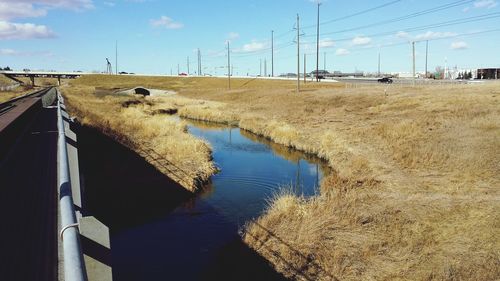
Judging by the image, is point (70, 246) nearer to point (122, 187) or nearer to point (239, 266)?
point (239, 266)

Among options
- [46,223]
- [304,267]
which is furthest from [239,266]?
[46,223]

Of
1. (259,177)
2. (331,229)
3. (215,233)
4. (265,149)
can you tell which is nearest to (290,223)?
(331,229)

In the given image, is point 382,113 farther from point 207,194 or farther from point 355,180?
point 207,194

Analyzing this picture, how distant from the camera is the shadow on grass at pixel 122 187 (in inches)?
682

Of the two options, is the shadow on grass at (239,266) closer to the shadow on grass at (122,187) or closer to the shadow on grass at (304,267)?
the shadow on grass at (304,267)

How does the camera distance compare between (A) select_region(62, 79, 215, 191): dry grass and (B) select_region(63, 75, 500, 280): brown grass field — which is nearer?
(B) select_region(63, 75, 500, 280): brown grass field

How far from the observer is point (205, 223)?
1647 centimetres

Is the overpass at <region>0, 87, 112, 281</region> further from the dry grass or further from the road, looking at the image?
the dry grass

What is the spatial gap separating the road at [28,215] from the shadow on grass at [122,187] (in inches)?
103

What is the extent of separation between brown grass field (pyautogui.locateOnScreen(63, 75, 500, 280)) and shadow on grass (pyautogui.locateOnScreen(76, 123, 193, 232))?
6.43 ft

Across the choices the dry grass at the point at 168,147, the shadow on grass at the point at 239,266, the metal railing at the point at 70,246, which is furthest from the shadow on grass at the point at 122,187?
the metal railing at the point at 70,246

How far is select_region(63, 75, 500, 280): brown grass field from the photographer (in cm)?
1146

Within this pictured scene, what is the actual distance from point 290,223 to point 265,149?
18365 millimetres

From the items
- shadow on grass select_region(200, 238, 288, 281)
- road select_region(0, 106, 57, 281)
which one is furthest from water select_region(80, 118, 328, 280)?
road select_region(0, 106, 57, 281)
